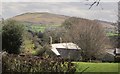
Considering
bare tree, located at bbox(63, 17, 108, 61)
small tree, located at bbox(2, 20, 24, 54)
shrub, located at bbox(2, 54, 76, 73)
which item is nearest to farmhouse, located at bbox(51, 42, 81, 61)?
bare tree, located at bbox(63, 17, 108, 61)

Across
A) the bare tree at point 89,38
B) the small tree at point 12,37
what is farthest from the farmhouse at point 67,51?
the small tree at point 12,37

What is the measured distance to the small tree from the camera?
17.8 meters

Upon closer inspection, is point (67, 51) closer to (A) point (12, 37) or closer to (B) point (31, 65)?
(A) point (12, 37)

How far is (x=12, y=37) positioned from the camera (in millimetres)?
18125

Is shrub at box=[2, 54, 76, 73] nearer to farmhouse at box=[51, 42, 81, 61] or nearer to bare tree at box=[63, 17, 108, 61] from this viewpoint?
farmhouse at box=[51, 42, 81, 61]

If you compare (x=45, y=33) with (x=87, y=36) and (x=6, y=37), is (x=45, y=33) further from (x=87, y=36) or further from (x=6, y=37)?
(x=6, y=37)

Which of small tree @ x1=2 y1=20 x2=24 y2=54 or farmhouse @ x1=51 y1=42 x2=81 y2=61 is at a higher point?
small tree @ x1=2 y1=20 x2=24 y2=54

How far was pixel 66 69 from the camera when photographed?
9.41m

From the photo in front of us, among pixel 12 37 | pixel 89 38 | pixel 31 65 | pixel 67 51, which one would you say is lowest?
pixel 67 51

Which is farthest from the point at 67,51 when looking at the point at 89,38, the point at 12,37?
the point at 12,37

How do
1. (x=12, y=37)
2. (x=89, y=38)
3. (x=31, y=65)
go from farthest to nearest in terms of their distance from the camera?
(x=89, y=38)
(x=12, y=37)
(x=31, y=65)

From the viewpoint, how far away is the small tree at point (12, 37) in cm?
1783

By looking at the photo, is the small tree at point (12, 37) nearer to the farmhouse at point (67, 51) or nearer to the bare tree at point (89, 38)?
the farmhouse at point (67, 51)

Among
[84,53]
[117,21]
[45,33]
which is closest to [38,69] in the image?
[117,21]
